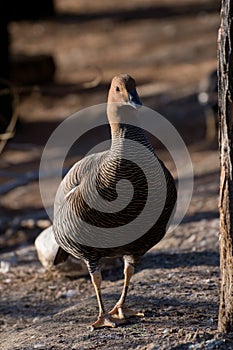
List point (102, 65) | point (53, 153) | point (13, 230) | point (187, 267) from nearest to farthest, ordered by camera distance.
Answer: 1. point (187, 267)
2. point (13, 230)
3. point (53, 153)
4. point (102, 65)

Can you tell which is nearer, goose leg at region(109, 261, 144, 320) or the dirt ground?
the dirt ground

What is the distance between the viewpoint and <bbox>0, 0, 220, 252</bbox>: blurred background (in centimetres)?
1006

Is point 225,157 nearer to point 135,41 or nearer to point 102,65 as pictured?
point 102,65

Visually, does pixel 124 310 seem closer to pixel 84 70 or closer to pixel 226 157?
pixel 226 157

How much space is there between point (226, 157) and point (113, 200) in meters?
0.87

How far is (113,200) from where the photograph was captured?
473 centimetres

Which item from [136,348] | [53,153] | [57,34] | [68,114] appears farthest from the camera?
[57,34]

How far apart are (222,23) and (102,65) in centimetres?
1250

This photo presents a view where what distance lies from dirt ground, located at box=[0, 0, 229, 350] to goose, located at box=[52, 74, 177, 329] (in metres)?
0.42

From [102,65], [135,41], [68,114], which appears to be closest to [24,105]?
[68,114]

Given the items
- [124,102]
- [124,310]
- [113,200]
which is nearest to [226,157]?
[113,200]

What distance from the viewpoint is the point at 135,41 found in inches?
725

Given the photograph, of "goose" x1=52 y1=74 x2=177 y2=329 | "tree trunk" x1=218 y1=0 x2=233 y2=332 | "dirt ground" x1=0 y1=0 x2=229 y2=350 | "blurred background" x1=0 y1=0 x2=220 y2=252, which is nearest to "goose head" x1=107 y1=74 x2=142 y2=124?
"goose" x1=52 y1=74 x2=177 y2=329

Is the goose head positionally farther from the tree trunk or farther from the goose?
the tree trunk
